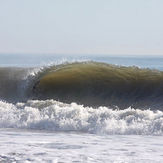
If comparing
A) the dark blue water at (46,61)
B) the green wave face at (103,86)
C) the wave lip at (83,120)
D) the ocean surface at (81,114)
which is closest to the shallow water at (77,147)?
the ocean surface at (81,114)

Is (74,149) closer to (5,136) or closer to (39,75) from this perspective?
(5,136)

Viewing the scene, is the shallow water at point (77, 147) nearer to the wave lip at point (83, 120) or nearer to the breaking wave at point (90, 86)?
the wave lip at point (83, 120)

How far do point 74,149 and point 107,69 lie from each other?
1054cm

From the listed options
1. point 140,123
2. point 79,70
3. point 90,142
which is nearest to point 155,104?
point 140,123

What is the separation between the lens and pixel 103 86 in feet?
56.5

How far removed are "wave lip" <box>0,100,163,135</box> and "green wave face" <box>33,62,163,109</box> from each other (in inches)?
111

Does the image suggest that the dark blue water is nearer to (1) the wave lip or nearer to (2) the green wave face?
(2) the green wave face

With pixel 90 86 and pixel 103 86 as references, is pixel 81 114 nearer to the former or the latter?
pixel 103 86

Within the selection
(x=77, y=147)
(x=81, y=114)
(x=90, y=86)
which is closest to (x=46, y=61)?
(x=90, y=86)

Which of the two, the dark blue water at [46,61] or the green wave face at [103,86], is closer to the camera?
the green wave face at [103,86]

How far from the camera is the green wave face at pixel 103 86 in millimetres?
15867

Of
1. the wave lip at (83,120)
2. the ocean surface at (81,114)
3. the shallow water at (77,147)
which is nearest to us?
the shallow water at (77,147)

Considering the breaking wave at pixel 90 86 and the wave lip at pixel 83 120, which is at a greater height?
the breaking wave at pixel 90 86

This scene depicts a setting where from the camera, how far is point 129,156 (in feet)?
26.1
